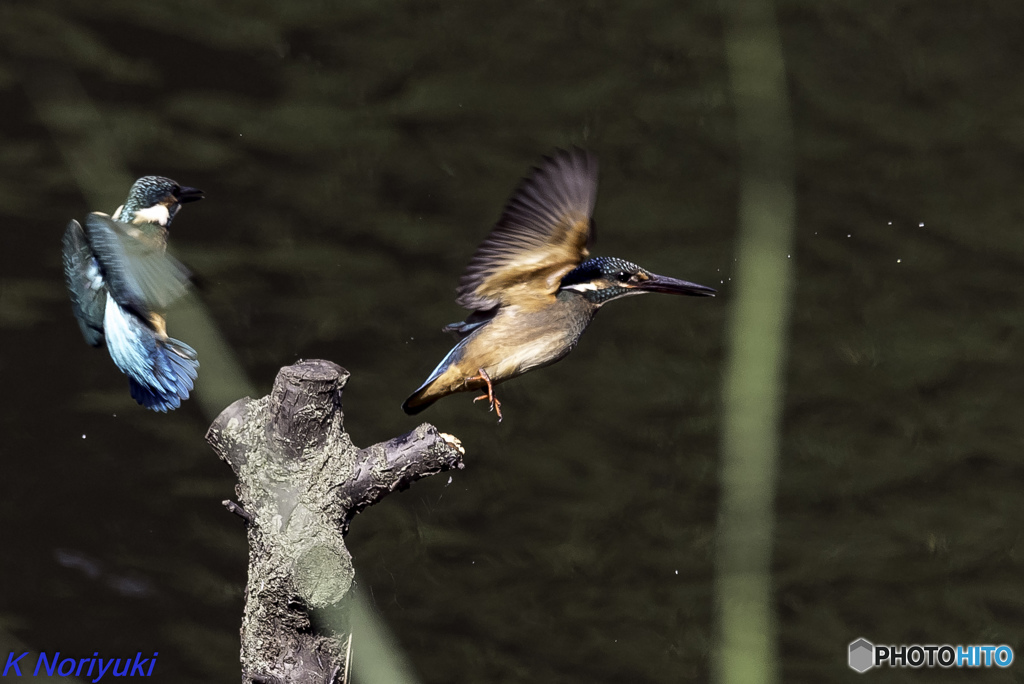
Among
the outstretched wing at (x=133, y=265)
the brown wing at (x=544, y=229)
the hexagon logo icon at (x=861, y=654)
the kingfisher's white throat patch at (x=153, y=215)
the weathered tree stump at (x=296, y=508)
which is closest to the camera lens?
the weathered tree stump at (x=296, y=508)

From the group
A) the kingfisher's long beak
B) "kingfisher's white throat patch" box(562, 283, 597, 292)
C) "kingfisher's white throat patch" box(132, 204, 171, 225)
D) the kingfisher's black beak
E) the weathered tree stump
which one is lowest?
the weathered tree stump

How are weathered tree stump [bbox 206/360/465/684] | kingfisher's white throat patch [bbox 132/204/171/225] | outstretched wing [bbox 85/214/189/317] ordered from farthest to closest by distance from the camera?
kingfisher's white throat patch [bbox 132/204/171/225], outstretched wing [bbox 85/214/189/317], weathered tree stump [bbox 206/360/465/684]

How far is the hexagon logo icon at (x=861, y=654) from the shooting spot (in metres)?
2.13

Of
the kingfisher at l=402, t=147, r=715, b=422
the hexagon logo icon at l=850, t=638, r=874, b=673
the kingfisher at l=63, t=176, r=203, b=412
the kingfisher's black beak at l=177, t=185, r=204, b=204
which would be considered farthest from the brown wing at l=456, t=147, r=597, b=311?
the hexagon logo icon at l=850, t=638, r=874, b=673

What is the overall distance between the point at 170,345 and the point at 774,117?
1066 mm

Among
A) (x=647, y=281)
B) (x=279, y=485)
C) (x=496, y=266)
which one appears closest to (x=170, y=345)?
(x=279, y=485)

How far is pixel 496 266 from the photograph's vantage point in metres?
1.26

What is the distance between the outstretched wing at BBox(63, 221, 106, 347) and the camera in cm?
132

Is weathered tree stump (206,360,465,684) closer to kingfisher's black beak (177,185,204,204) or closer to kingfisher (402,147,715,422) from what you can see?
kingfisher (402,147,715,422)

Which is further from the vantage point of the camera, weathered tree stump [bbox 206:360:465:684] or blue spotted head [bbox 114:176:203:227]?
blue spotted head [bbox 114:176:203:227]

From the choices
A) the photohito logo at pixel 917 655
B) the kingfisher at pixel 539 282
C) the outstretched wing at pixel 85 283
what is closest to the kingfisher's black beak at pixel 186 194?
the outstretched wing at pixel 85 283

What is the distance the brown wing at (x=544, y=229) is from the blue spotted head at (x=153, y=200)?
53 cm

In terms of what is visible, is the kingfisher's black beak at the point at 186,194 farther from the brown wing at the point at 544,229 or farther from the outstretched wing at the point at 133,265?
the brown wing at the point at 544,229

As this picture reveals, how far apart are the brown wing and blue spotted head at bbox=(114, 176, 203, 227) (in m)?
0.53
